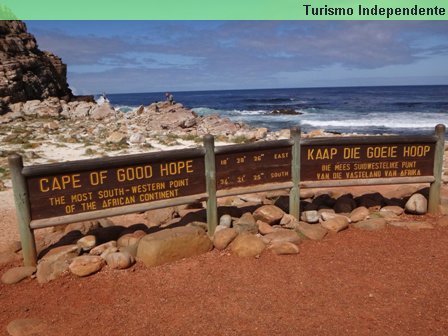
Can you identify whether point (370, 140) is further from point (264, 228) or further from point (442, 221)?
point (264, 228)

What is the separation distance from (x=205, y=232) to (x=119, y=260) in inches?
55.4

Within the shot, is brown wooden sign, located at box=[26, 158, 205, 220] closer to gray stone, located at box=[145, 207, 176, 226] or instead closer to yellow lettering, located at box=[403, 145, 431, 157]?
gray stone, located at box=[145, 207, 176, 226]

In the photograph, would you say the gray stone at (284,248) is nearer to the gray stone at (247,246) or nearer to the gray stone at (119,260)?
the gray stone at (247,246)

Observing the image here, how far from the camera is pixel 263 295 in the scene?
483cm

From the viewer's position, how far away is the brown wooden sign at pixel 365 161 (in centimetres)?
702

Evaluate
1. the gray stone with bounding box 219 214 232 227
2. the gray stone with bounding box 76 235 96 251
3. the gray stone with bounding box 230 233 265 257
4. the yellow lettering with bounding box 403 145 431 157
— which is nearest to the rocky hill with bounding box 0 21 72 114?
the gray stone with bounding box 76 235 96 251

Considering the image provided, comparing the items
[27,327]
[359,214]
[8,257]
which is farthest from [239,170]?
[8,257]

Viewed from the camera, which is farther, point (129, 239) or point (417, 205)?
point (417, 205)

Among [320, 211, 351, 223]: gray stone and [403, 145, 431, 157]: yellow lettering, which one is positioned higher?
[403, 145, 431, 157]: yellow lettering

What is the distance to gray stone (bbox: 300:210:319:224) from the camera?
22.9 feet

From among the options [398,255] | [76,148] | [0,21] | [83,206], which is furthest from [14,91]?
[398,255]

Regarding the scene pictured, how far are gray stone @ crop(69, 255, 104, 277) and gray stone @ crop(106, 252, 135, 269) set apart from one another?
130 millimetres

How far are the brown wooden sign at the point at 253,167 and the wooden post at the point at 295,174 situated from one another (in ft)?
0.28

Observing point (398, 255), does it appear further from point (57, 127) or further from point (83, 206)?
point (57, 127)
